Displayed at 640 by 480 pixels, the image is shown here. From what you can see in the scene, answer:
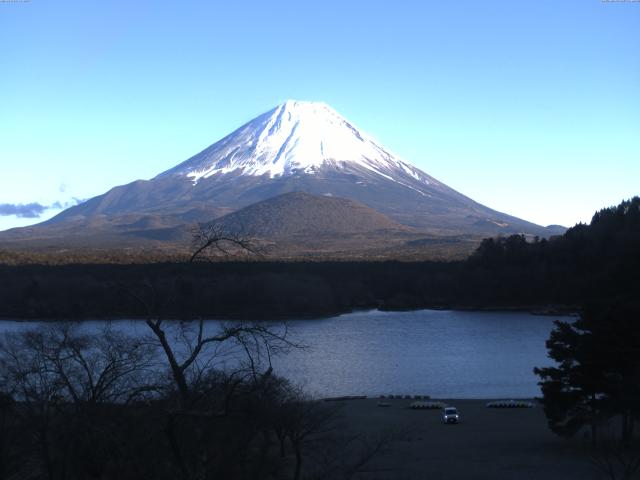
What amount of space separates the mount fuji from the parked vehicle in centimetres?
7068

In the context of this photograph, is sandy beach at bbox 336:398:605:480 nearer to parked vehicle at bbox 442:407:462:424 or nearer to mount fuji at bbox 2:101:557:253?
parked vehicle at bbox 442:407:462:424

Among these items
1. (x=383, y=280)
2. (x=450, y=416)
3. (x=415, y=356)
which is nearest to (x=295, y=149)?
(x=383, y=280)

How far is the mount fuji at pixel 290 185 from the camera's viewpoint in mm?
92625

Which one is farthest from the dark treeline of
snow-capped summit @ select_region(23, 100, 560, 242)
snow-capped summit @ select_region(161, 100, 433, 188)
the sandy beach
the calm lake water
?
snow-capped summit @ select_region(161, 100, 433, 188)

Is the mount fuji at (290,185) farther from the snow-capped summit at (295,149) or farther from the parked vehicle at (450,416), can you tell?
the parked vehicle at (450,416)

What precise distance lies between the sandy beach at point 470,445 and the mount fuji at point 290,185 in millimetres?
70222

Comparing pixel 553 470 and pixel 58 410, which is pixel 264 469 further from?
pixel 553 470

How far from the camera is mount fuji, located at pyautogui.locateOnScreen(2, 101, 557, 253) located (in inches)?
3647

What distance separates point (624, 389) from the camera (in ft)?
35.7

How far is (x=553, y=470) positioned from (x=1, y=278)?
3140cm

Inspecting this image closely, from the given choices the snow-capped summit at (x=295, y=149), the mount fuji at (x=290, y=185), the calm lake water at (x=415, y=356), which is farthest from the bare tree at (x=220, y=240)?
the snow-capped summit at (x=295, y=149)

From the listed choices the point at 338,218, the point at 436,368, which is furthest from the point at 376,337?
the point at 338,218

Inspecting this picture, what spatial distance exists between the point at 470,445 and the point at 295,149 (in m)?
104

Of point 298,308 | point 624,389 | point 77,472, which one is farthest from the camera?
point 298,308
